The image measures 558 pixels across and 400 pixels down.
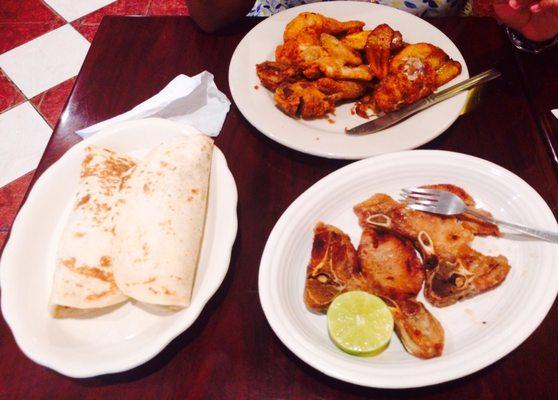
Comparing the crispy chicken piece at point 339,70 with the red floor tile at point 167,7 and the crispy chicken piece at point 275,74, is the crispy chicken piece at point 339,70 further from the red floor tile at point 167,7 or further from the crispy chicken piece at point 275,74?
the red floor tile at point 167,7

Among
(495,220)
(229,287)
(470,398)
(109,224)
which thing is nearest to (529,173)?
(495,220)

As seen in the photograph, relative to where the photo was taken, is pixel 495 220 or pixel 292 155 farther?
pixel 292 155

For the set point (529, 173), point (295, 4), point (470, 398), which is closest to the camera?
point (470, 398)

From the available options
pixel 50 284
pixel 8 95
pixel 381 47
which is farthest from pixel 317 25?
pixel 8 95

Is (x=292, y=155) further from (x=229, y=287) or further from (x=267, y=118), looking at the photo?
(x=229, y=287)

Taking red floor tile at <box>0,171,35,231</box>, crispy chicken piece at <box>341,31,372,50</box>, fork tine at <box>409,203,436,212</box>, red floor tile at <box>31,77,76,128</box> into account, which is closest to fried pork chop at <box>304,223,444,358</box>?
fork tine at <box>409,203,436,212</box>

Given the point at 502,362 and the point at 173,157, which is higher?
the point at 173,157

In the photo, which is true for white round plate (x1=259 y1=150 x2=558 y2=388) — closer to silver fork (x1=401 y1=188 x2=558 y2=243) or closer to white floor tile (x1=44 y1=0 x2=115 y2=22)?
silver fork (x1=401 y1=188 x2=558 y2=243)
